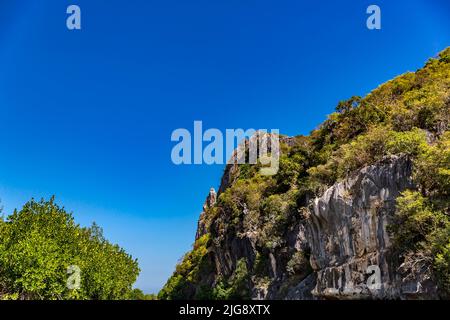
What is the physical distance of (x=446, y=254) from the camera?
45.8ft

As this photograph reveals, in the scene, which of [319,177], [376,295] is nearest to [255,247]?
[319,177]

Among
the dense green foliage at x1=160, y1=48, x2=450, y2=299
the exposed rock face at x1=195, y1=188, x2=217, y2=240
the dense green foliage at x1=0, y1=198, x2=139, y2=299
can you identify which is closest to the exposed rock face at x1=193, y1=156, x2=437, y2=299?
the dense green foliage at x1=160, y1=48, x2=450, y2=299

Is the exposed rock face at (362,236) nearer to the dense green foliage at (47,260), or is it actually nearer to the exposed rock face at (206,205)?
the dense green foliage at (47,260)

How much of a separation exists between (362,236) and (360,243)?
0.41 metres

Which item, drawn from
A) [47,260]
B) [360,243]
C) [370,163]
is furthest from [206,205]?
[360,243]

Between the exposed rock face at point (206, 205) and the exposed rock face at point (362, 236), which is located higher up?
the exposed rock face at point (206, 205)

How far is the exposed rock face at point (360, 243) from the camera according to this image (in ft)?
57.8

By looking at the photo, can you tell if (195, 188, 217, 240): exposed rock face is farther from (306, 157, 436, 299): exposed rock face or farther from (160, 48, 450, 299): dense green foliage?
(306, 157, 436, 299): exposed rock face

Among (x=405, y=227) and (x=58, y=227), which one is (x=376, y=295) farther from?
(x=58, y=227)

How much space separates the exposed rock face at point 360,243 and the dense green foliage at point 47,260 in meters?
15.9

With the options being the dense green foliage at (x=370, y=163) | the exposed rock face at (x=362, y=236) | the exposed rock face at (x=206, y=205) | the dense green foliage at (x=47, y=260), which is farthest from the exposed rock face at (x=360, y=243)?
the exposed rock face at (x=206, y=205)
